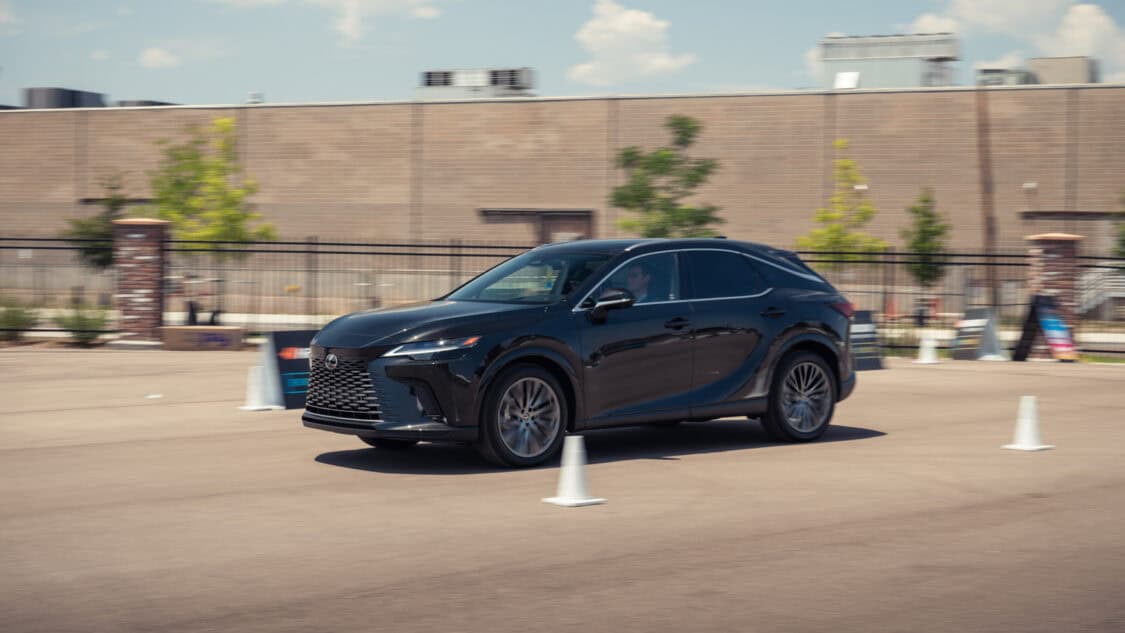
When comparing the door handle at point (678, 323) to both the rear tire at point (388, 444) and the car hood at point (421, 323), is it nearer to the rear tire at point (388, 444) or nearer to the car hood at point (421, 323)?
the car hood at point (421, 323)

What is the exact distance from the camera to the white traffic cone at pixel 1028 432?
37.6 feet

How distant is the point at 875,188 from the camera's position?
45.9 metres

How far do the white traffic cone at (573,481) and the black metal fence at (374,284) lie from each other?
19882 mm

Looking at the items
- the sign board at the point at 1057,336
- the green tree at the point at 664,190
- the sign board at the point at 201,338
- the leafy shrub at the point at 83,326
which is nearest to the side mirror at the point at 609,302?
the sign board at the point at 201,338

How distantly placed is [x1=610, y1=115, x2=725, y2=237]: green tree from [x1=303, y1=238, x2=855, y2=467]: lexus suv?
20158 mm

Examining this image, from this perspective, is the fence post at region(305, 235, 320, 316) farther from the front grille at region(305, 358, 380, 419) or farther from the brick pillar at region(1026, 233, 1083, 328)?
the front grille at region(305, 358, 380, 419)

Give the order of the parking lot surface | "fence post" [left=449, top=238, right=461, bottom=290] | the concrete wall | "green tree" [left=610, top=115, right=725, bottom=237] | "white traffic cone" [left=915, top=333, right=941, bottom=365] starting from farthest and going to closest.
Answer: the concrete wall, "green tree" [left=610, top=115, right=725, bottom=237], "fence post" [left=449, top=238, right=461, bottom=290], "white traffic cone" [left=915, top=333, right=941, bottom=365], the parking lot surface

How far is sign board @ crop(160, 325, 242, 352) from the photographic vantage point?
22.7 m

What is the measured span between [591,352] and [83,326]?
16.5m

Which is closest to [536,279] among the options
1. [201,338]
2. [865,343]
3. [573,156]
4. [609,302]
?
[609,302]

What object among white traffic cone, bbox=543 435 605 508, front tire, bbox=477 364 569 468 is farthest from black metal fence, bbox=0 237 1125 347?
white traffic cone, bbox=543 435 605 508

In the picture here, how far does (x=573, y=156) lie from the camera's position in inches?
1950

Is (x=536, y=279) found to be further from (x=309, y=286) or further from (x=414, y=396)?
(x=309, y=286)

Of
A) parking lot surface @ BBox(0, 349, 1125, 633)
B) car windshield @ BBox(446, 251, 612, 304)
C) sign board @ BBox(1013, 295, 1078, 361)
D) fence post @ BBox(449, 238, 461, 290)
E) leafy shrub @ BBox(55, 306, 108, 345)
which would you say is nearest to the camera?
parking lot surface @ BBox(0, 349, 1125, 633)
